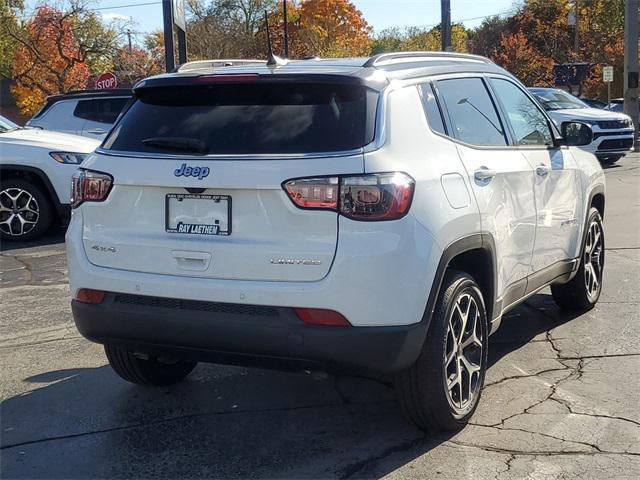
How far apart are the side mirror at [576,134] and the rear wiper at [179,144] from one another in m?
3.00

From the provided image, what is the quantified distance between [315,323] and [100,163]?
1.36 meters

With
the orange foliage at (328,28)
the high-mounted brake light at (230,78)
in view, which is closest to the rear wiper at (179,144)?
the high-mounted brake light at (230,78)

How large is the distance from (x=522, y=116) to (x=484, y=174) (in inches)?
48.4

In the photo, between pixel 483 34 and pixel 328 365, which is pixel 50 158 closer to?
pixel 328 365

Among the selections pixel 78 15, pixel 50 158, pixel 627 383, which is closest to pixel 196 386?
pixel 627 383

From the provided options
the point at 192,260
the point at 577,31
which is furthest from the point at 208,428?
the point at 577,31

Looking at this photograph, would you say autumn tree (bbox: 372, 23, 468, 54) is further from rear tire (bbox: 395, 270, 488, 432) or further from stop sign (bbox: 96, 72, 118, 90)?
rear tire (bbox: 395, 270, 488, 432)

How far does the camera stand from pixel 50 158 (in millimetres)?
9492

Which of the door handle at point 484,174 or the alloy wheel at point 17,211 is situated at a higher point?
the door handle at point 484,174

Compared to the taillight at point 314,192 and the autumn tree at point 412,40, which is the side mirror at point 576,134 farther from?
the autumn tree at point 412,40

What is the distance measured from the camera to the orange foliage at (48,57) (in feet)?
130

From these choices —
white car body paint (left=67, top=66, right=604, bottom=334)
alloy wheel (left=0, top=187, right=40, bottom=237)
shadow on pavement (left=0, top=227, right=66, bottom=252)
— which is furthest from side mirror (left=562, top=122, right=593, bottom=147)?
alloy wheel (left=0, top=187, right=40, bottom=237)

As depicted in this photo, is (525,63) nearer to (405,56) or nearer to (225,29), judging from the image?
(225,29)

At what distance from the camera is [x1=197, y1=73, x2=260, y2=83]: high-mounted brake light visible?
368cm
